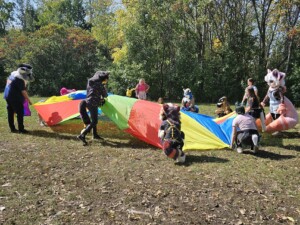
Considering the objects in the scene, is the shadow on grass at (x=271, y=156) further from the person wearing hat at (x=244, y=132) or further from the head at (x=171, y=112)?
the head at (x=171, y=112)

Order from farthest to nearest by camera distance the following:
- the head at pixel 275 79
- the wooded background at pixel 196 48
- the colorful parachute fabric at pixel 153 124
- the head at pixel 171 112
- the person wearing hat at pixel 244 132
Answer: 1. the wooded background at pixel 196 48
2. the head at pixel 275 79
3. the colorful parachute fabric at pixel 153 124
4. the person wearing hat at pixel 244 132
5. the head at pixel 171 112

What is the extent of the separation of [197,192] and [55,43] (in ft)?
83.3

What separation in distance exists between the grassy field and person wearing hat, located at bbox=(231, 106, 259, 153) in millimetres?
257

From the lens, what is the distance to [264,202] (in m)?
Result: 5.43

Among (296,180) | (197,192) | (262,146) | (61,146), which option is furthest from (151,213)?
(262,146)

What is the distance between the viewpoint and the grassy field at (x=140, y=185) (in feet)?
16.3

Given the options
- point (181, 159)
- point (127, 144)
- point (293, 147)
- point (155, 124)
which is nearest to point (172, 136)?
point (181, 159)

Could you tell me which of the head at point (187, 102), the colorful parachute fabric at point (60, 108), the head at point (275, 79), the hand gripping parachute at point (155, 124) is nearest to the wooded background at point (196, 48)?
the head at point (187, 102)

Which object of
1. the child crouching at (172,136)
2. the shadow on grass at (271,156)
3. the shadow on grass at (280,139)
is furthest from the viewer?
the shadow on grass at (280,139)

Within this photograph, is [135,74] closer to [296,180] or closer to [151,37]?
[151,37]

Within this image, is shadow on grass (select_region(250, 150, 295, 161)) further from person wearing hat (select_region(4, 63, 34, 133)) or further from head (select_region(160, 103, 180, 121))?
person wearing hat (select_region(4, 63, 34, 133))

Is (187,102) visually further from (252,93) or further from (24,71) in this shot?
(24,71)

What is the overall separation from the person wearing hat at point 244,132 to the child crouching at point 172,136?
1584 millimetres

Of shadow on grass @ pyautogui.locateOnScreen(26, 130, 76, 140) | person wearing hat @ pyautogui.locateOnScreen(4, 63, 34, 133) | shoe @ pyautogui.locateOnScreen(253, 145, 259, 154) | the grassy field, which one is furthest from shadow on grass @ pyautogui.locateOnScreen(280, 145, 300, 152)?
person wearing hat @ pyautogui.locateOnScreen(4, 63, 34, 133)
